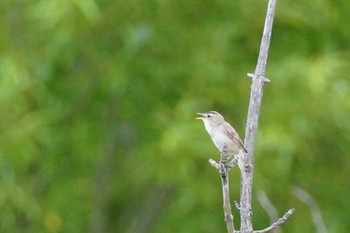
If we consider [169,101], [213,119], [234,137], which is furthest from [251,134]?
[169,101]

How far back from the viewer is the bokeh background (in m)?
7.39

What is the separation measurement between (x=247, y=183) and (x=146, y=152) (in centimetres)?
478

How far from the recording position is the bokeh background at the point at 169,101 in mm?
7391

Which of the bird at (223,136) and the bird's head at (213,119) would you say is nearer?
the bird at (223,136)

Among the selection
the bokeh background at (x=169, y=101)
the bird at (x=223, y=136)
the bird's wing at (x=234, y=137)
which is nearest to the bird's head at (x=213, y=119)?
the bird at (x=223, y=136)

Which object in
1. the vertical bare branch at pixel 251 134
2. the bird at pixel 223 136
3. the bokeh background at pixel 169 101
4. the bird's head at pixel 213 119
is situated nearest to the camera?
the vertical bare branch at pixel 251 134

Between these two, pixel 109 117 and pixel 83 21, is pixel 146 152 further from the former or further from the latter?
pixel 83 21

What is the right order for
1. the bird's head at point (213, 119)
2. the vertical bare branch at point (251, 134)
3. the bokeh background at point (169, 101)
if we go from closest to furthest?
the vertical bare branch at point (251, 134) → the bird's head at point (213, 119) → the bokeh background at point (169, 101)

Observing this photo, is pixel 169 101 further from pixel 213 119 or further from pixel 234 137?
pixel 234 137

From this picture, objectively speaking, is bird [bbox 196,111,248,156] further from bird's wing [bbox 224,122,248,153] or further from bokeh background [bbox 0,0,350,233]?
bokeh background [bbox 0,0,350,233]

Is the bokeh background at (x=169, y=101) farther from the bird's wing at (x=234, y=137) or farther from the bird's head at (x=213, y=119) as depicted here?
the bird's wing at (x=234, y=137)

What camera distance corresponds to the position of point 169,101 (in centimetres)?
782

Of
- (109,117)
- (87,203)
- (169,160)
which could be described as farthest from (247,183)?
(87,203)

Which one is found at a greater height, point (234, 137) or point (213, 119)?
point (213, 119)
